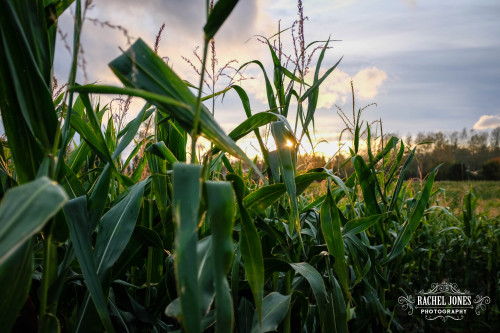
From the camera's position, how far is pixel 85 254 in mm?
622

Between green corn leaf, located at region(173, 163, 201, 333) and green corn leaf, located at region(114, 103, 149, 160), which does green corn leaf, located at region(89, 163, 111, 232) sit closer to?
green corn leaf, located at region(114, 103, 149, 160)

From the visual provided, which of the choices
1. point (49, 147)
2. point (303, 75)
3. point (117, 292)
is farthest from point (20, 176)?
point (303, 75)

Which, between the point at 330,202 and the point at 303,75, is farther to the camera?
the point at 303,75

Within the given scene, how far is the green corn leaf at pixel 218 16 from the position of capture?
479 millimetres

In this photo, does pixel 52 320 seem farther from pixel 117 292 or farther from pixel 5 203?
pixel 117 292

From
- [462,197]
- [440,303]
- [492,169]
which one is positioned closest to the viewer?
[440,303]

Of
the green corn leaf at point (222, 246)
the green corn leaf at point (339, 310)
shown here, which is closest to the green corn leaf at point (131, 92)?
the green corn leaf at point (222, 246)

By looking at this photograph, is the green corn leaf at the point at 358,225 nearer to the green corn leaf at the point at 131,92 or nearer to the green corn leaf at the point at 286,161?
the green corn leaf at the point at 286,161

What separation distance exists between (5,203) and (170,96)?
237mm

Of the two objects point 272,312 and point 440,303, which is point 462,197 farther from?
point 272,312

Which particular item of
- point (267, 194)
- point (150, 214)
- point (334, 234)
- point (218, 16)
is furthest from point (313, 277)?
point (218, 16)

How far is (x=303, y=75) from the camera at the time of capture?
1.17m

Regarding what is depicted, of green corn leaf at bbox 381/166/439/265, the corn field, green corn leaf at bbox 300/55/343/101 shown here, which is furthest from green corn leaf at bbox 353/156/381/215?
green corn leaf at bbox 300/55/343/101

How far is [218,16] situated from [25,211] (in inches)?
12.8
